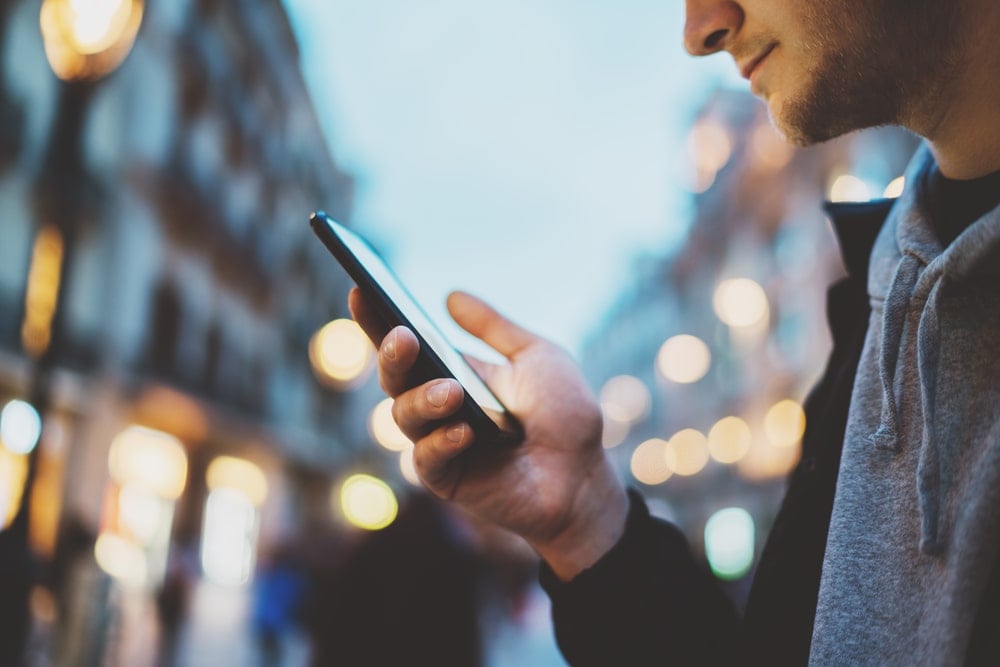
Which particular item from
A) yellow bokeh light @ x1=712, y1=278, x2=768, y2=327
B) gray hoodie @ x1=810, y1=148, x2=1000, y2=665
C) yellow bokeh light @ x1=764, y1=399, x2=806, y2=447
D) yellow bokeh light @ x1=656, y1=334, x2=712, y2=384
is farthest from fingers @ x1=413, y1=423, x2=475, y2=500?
yellow bokeh light @ x1=656, y1=334, x2=712, y2=384

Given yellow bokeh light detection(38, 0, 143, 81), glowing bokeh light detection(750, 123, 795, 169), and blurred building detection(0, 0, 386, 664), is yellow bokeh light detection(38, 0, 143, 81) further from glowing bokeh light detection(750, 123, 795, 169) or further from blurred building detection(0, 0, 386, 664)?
glowing bokeh light detection(750, 123, 795, 169)

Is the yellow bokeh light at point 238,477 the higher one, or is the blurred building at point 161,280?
the blurred building at point 161,280

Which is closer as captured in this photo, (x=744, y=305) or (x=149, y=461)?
(x=149, y=461)

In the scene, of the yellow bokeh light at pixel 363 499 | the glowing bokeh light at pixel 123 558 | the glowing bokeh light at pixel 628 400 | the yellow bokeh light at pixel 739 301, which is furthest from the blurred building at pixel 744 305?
the glowing bokeh light at pixel 123 558

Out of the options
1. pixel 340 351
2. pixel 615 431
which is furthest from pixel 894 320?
pixel 615 431

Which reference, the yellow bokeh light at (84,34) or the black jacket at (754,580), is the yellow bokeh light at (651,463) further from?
the black jacket at (754,580)

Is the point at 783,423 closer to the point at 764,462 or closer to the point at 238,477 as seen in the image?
the point at 764,462

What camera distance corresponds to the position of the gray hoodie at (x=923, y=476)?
96cm

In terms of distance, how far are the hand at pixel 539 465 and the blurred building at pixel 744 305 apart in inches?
595

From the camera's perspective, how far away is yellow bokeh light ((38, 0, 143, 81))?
148 inches

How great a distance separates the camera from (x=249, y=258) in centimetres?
2381

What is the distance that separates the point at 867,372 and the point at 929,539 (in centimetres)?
36

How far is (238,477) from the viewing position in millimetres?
23656

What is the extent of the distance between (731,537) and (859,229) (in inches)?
1157
